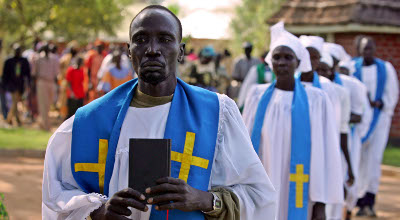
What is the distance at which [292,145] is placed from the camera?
573 cm

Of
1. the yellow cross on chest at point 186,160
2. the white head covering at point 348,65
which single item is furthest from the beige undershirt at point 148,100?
the white head covering at point 348,65

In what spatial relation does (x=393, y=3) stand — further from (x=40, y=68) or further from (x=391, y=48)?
(x=40, y=68)

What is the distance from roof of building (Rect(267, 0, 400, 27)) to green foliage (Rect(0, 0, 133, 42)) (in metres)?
10.1

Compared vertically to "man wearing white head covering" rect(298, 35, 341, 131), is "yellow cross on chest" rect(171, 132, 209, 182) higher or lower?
lower

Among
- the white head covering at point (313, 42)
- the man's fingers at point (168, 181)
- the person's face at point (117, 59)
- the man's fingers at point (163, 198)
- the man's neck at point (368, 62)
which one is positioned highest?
the person's face at point (117, 59)

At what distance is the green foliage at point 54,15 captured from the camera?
82.6ft

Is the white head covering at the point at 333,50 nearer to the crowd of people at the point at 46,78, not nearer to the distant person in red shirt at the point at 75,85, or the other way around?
the crowd of people at the point at 46,78

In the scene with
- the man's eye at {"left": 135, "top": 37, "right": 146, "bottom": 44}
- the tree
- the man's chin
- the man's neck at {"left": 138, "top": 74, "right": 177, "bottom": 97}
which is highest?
the tree

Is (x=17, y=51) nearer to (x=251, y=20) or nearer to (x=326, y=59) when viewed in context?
(x=326, y=59)

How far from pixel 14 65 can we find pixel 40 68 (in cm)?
71

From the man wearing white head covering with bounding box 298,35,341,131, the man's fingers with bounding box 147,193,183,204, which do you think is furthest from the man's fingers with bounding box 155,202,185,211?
the man wearing white head covering with bounding box 298,35,341,131

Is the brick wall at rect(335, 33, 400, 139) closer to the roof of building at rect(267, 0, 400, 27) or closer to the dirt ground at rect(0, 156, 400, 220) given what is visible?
the roof of building at rect(267, 0, 400, 27)

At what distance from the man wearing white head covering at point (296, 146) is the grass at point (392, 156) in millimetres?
9050

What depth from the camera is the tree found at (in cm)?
3544
